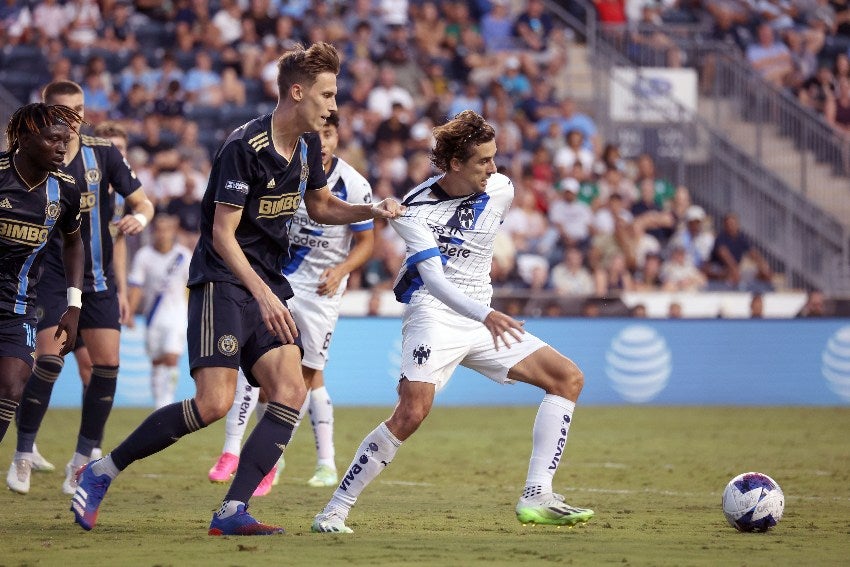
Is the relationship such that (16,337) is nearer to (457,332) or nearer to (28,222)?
(28,222)

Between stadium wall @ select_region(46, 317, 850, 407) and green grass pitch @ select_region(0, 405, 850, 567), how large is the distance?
197 cm

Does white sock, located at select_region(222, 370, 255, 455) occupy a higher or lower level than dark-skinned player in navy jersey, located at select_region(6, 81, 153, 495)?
lower

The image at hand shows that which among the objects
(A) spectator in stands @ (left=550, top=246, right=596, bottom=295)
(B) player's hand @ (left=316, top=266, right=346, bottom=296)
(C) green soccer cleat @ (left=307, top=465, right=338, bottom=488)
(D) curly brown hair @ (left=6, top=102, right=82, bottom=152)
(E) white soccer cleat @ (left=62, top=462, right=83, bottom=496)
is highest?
Answer: (D) curly brown hair @ (left=6, top=102, right=82, bottom=152)

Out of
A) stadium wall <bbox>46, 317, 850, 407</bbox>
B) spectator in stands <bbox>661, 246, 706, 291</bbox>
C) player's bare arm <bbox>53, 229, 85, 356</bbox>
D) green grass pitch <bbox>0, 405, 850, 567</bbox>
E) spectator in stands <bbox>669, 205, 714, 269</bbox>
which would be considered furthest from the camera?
spectator in stands <bbox>669, 205, 714, 269</bbox>

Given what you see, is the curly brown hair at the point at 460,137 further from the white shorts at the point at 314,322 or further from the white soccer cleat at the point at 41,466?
the white soccer cleat at the point at 41,466

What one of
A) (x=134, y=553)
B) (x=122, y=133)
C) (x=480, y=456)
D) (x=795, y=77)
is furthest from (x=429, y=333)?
(x=795, y=77)

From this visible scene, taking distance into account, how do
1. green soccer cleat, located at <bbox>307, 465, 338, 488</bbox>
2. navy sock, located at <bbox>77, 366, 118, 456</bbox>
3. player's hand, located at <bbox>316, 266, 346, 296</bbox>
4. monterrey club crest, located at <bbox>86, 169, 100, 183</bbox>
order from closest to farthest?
monterrey club crest, located at <bbox>86, 169, 100, 183</bbox>, navy sock, located at <bbox>77, 366, 118, 456</bbox>, player's hand, located at <bbox>316, 266, 346, 296</bbox>, green soccer cleat, located at <bbox>307, 465, 338, 488</bbox>

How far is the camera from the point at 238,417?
11.1 metres

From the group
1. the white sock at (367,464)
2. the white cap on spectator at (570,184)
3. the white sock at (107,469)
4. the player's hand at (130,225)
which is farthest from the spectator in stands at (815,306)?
the white sock at (107,469)

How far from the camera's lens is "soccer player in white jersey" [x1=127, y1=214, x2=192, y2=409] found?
1711 centimetres

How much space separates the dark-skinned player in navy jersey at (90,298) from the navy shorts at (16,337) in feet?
5.33

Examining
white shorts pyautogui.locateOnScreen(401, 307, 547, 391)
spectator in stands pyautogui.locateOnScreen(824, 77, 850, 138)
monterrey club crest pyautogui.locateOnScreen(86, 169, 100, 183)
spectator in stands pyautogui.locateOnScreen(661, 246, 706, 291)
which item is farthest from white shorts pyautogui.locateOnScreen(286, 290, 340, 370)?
spectator in stands pyautogui.locateOnScreen(824, 77, 850, 138)

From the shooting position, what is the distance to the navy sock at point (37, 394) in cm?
1045

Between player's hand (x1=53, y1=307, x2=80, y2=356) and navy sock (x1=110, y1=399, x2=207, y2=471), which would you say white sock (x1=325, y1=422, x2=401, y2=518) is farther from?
player's hand (x1=53, y1=307, x2=80, y2=356)
